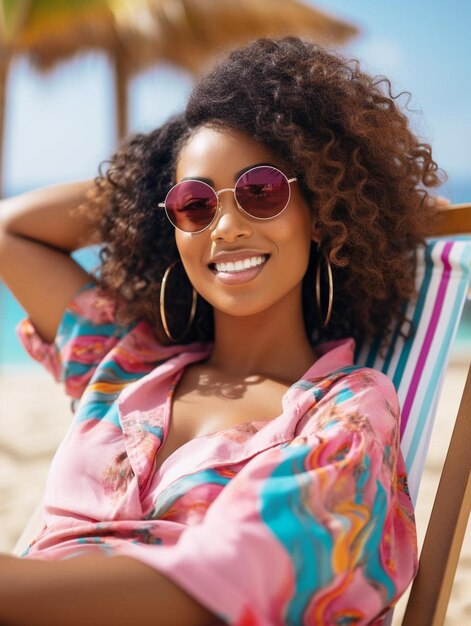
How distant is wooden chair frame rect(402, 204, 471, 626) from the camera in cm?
184

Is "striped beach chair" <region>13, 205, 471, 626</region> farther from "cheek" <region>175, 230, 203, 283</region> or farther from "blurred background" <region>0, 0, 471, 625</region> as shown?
"cheek" <region>175, 230, 203, 283</region>

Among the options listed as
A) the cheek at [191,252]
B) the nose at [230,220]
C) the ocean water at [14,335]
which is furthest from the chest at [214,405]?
the ocean water at [14,335]

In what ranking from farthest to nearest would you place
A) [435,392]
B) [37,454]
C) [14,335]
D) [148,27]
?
1. [14,335]
2. [148,27]
3. [37,454]
4. [435,392]

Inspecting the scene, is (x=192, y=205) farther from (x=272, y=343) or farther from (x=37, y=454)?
(x=37, y=454)

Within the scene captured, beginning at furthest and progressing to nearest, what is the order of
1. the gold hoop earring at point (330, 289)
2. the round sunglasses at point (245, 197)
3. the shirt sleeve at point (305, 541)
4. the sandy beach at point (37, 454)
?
the sandy beach at point (37, 454) < the gold hoop earring at point (330, 289) < the round sunglasses at point (245, 197) < the shirt sleeve at point (305, 541)

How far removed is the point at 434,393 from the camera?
227 cm

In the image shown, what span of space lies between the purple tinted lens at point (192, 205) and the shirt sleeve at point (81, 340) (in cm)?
51

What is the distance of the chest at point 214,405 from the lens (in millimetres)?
Answer: 2072

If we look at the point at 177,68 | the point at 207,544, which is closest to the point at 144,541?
the point at 207,544

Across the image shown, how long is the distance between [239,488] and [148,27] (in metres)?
11.5

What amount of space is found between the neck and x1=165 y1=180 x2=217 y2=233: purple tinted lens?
349mm

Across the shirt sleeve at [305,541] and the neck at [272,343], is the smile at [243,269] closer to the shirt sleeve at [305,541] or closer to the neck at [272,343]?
the neck at [272,343]

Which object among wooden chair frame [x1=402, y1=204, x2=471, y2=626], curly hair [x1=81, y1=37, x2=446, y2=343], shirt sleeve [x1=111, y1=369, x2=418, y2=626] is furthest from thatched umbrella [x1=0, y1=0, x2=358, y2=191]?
shirt sleeve [x1=111, y1=369, x2=418, y2=626]

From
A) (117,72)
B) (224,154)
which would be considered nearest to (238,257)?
(224,154)
